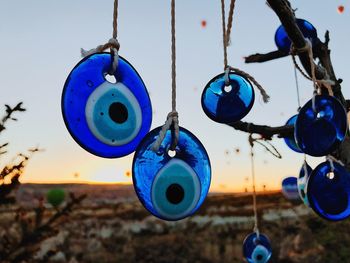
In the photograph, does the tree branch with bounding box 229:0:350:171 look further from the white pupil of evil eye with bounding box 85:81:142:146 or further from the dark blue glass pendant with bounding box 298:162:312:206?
the white pupil of evil eye with bounding box 85:81:142:146

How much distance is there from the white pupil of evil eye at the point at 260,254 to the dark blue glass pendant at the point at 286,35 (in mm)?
1096

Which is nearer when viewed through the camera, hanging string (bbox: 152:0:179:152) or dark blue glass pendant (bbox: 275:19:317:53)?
hanging string (bbox: 152:0:179:152)

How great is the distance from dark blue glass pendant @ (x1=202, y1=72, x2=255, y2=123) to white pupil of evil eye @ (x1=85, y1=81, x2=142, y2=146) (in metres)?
0.48

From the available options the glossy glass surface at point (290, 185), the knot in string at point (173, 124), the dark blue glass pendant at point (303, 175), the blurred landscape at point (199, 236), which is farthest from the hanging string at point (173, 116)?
the blurred landscape at point (199, 236)

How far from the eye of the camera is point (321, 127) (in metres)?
1.20

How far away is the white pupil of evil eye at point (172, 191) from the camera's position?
106 centimetres

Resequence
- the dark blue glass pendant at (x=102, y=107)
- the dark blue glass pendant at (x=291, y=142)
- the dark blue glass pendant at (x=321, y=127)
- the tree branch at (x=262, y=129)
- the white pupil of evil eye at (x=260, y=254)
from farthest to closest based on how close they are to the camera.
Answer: the white pupil of evil eye at (x=260, y=254), the dark blue glass pendant at (x=291, y=142), the tree branch at (x=262, y=129), the dark blue glass pendant at (x=321, y=127), the dark blue glass pendant at (x=102, y=107)

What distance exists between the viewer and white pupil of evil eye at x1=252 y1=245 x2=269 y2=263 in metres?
2.44

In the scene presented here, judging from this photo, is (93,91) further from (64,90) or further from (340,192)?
(340,192)

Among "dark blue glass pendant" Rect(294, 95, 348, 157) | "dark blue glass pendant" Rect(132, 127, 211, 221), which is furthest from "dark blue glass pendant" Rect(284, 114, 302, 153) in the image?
"dark blue glass pendant" Rect(132, 127, 211, 221)

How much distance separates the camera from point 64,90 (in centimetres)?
99

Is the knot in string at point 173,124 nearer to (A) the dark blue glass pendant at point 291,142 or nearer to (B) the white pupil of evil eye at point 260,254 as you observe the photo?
(A) the dark blue glass pendant at point 291,142

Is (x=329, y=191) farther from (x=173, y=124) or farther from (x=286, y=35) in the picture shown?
(x=286, y=35)

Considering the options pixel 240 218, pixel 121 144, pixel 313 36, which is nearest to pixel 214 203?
pixel 240 218
